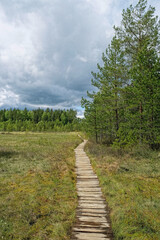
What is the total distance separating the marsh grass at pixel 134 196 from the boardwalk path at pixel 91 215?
0.30 metres

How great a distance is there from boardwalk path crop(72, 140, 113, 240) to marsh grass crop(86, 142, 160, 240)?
30cm

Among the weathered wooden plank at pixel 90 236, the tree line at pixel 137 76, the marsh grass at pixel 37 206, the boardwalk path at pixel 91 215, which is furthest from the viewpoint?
the tree line at pixel 137 76

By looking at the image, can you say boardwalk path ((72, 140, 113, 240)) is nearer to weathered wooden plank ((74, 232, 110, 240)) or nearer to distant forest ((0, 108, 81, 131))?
weathered wooden plank ((74, 232, 110, 240))

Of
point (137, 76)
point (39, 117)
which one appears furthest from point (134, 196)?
point (39, 117)

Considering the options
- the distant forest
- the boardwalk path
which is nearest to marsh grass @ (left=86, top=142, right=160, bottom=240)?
the boardwalk path

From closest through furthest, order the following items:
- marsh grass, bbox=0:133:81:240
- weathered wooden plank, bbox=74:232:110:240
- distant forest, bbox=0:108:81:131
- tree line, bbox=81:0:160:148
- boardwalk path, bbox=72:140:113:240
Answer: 1. weathered wooden plank, bbox=74:232:110:240
2. boardwalk path, bbox=72:140:113:240
3. marsh grass, bbox=0:133:81:240
4. tree line, bbox=81:0:160:148
5. distant forest, bbox=0:108:81:131

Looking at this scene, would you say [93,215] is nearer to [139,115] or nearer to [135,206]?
[135,206]

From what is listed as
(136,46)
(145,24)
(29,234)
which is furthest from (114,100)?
(29,234)

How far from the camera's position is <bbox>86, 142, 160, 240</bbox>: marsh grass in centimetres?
415

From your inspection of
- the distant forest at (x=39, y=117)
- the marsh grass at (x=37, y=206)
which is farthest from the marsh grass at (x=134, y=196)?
the distant forest at (x=39, y=117)

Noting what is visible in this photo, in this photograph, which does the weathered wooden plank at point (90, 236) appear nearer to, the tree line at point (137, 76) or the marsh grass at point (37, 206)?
the marsh grass at point (37, 206)

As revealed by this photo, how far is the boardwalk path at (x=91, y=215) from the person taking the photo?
13.6 ft

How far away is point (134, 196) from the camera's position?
20.5ft

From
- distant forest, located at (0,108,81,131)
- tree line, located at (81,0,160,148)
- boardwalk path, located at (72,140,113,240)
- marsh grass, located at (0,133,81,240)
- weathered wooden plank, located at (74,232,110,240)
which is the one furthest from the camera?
distant forest, located at (0,108,81,131)
